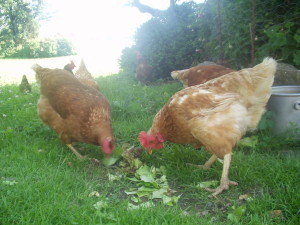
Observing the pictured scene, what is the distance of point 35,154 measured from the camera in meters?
3.46

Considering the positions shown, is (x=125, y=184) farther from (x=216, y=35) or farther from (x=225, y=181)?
(x=216, y=35)

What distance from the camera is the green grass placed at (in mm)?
2221

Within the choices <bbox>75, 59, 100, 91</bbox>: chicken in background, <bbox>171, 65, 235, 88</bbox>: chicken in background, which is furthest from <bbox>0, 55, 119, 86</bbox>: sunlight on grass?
<bbox>171, 65, 235, 88</bbox>: chicken in background

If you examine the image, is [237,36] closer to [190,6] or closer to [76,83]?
[76,83]

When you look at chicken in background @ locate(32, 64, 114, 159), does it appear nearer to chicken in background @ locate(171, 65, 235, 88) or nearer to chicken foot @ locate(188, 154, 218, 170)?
chicken foot @ locate(188, 154, 218, 170)

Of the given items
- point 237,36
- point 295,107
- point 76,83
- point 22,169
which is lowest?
point 22,169

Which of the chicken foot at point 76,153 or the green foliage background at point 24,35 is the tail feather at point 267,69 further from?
the green foliage background at point 24,35

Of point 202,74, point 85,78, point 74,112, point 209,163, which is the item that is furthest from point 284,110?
point 85,78

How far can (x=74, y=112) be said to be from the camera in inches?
141

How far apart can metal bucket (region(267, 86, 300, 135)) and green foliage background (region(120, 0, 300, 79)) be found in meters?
1.20

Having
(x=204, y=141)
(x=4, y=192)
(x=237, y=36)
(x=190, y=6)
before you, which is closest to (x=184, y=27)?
(x=190, y=6)

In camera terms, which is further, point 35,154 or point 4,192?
point 35,154

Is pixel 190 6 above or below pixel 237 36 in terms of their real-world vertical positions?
above

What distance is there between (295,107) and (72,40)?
2842 cm
